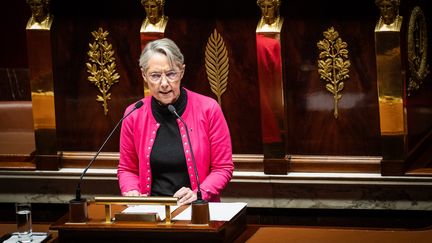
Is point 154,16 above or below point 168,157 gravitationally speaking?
above

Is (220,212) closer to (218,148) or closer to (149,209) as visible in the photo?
(149,209)

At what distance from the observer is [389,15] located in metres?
5.32

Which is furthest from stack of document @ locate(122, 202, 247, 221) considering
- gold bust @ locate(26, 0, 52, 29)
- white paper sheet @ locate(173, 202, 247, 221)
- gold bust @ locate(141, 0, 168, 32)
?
gold bust @ locate(26, 0, 52, 29)

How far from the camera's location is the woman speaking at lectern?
3.97m

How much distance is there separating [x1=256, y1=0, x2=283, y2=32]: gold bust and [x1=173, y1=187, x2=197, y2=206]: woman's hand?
1857 millimetres

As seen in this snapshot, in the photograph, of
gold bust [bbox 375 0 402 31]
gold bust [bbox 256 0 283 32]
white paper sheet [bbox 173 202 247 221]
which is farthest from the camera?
gold bust [bbox 256 0 283 32]

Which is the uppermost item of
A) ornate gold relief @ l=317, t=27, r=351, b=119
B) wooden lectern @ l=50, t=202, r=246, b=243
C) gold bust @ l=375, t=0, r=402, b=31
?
gold bust @ l=375, t=0, r=402, b=31

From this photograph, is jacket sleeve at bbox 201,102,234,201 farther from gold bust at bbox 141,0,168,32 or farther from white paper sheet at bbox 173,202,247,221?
gold bust at bbox 141,0,168,32

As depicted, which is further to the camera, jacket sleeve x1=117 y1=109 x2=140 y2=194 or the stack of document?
jacket sleeve x1=117 y1=109 x2=140 y2=194

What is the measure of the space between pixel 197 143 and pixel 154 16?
70.2 inches

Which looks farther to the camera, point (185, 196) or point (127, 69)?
point (127, 69)

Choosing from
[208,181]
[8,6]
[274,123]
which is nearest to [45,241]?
[208,181]

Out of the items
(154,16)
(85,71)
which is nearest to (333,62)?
(154,16)

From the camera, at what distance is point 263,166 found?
5.71 meters
